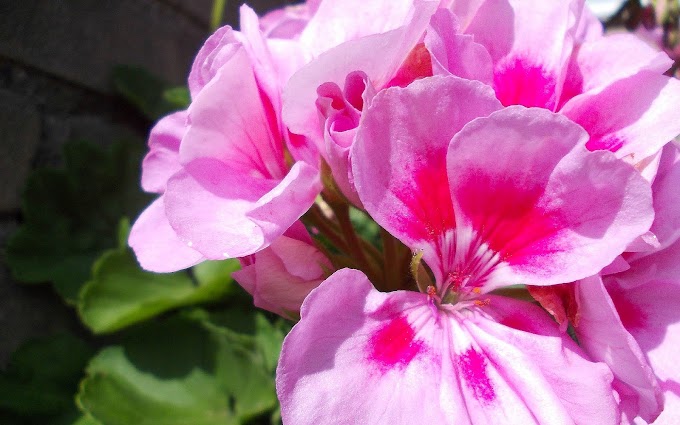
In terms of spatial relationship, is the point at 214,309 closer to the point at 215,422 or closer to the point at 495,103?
the point at 215,422

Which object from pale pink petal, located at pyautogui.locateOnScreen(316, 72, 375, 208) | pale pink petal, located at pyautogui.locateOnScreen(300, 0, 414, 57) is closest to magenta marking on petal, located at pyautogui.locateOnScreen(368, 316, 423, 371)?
pale pink petal, located at pyautogui.locateOnScreen(316, 72, 375, 208)

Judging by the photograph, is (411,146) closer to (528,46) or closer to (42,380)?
(528,46)

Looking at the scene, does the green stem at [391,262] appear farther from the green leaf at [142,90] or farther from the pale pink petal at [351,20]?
the green leaf at [142,90]

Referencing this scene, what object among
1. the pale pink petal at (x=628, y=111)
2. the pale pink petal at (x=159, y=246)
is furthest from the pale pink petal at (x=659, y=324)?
the pale pink petal at (x=159, y=246)

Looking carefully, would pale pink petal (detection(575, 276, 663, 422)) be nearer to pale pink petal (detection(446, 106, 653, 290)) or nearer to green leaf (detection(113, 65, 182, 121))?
pale pink petal (detection(446, 106, 653, 290))

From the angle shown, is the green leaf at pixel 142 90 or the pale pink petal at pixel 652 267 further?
the green leaf at pixel 142 90

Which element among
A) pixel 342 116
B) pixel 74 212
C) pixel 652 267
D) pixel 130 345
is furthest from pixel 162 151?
pixel 74 212

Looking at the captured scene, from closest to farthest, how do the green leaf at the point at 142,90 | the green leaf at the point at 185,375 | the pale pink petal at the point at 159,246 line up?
the pale pink petal at the point at 159,246, the green leaf at the point at 185,375, the green leaf at the point at 142,90
